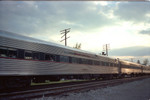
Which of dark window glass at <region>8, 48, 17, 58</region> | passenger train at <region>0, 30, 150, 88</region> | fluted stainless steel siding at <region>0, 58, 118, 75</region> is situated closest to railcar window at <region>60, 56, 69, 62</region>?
passenger train at <region>0, 30, 150, 88</region>

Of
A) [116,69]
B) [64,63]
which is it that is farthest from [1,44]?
[116,69]

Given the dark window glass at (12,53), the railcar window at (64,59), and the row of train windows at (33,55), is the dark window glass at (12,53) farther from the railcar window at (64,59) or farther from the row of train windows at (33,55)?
the railcar window at (64,59)

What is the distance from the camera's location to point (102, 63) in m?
21.3

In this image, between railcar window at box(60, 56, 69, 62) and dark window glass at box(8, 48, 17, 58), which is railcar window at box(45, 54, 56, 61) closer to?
railcar window at box(60, 56, 69, 62)

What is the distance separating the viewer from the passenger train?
9439mm

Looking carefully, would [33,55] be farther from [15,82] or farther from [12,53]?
[15,82]

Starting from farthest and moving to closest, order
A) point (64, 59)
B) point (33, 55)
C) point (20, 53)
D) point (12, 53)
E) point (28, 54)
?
point (64, 59)
point (33, 55)
point (28, 54)
point (20, 53)
point (12, 53)

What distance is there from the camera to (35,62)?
36.7 feet

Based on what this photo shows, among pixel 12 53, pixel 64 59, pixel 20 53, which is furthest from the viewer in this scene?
pixel 64 59

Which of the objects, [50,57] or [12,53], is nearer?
[12,53]

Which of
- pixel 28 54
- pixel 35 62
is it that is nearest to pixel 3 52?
pixel 28 54

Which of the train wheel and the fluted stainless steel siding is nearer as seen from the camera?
the fluted stainless steel siding

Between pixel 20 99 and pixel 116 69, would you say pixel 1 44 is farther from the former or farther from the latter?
pixel 116 69

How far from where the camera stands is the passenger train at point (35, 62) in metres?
9.44
